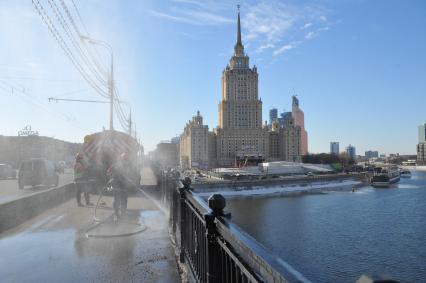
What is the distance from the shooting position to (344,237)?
101ft

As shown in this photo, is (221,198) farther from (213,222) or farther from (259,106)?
(259,106)

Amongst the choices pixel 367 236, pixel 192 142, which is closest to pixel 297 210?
pixel 367 236

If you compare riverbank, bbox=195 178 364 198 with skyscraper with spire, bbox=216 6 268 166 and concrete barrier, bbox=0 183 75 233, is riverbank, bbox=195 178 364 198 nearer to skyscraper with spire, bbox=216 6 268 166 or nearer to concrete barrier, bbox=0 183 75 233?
concrete barrier, bbox=0 183 75 233

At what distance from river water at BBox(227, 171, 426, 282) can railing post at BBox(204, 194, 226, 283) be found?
8.39m

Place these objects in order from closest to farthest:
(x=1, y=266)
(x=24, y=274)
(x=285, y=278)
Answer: (x=285, y=278), (x=24, y=274), (x=1, y=266)

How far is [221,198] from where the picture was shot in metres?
3.10

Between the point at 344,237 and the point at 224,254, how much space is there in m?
31.1

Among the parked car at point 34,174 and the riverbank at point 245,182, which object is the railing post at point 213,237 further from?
the riverbank at point 245,182

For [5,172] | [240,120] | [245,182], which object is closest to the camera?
[5,172]

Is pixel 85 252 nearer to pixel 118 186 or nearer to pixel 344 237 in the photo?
pixel 118 186

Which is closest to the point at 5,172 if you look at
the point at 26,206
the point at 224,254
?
the point at 26,206

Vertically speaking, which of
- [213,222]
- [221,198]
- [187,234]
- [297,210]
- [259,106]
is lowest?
[297,210]

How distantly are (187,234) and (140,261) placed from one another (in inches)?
36.3

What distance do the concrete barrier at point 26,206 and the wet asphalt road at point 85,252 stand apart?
0.99ft
